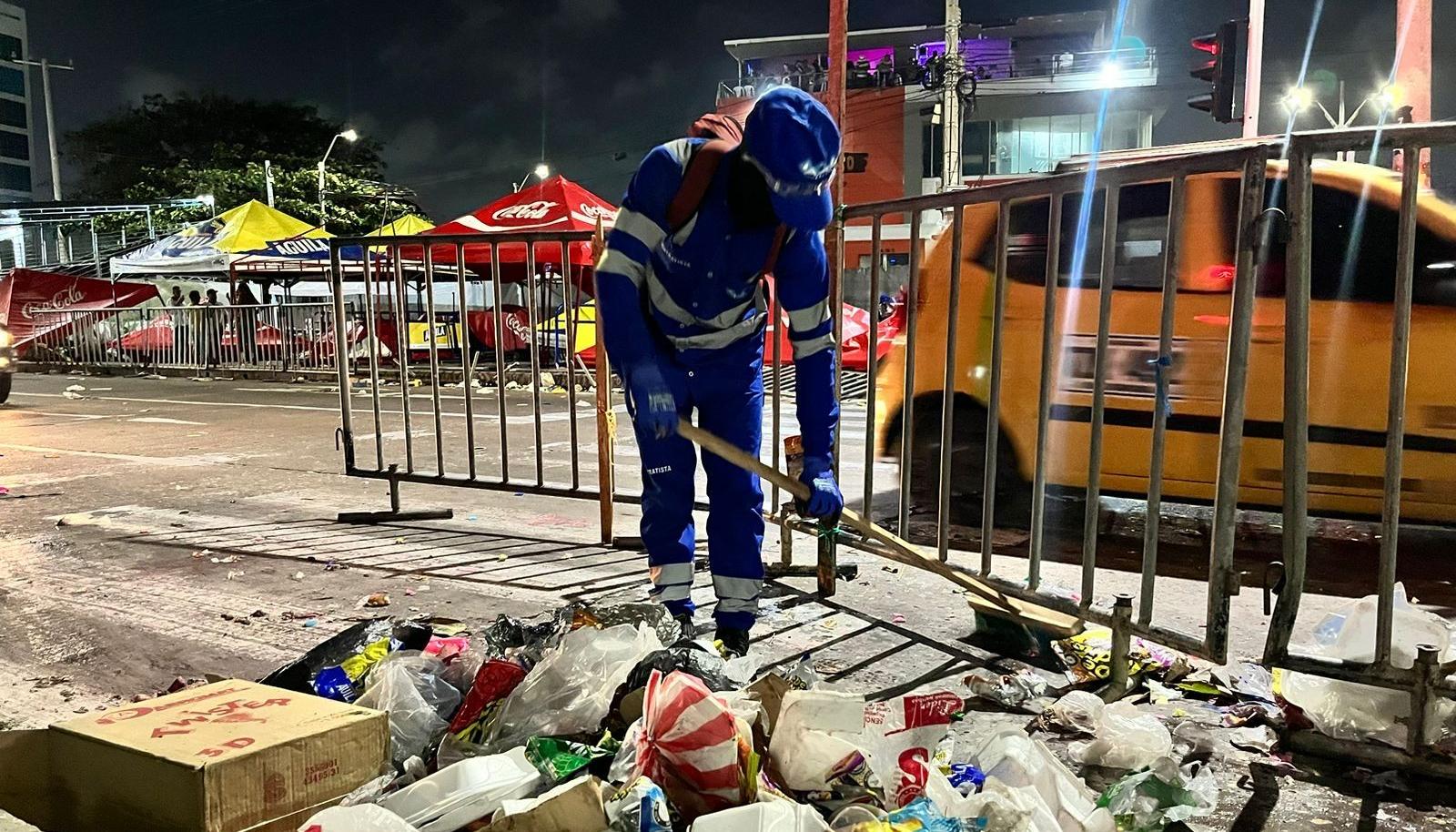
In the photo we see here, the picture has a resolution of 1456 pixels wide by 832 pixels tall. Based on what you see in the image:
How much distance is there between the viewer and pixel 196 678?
2.91 metres

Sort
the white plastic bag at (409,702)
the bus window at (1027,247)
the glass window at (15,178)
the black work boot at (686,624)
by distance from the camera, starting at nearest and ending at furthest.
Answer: the white plastic bag at (409,702) < the black work boot at (686,624) < the bus window at (1027,247) < the glass window at (15,178)

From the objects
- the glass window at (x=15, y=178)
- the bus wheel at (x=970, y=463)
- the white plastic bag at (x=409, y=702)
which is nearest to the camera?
the white plastic bag at (x=409, y=702)

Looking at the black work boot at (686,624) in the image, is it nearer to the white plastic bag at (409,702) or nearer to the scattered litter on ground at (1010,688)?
the white plastic bag at (409,702)

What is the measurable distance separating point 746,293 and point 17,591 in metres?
3.28

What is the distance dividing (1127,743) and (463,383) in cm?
525

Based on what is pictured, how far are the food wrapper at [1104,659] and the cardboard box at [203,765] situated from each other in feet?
6.74

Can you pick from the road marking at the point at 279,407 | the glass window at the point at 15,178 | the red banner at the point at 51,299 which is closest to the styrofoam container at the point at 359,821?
the road marking at the point at 279,407

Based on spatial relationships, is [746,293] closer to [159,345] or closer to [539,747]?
[539,747]

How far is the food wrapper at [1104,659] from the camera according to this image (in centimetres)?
290

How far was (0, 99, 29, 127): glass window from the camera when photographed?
→ 6831cm

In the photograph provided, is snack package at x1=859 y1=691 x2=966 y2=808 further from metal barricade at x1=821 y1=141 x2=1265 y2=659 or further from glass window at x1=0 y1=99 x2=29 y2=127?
glass window at x1=0 y1=99 x2=29 y2=127

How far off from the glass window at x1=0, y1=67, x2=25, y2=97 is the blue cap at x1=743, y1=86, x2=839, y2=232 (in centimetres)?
8637

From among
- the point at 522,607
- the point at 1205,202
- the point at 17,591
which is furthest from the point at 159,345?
the point at 1205,202

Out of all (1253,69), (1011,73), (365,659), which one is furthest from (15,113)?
(365,659)
